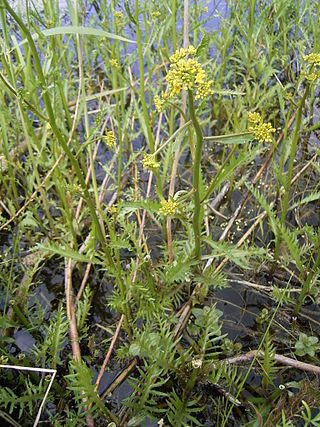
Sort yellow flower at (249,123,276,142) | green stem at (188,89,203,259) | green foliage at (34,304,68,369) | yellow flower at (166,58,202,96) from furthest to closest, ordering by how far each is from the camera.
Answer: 1. green foliage at (34,304,68,369)
2. yellow flower at (249,123,276,142)
3. green stem at (188,89,203,259)
4. yellow flower at (166,58,202,96)

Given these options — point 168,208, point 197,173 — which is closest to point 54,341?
point 168,208

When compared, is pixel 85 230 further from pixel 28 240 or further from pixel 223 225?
pixel 223 225

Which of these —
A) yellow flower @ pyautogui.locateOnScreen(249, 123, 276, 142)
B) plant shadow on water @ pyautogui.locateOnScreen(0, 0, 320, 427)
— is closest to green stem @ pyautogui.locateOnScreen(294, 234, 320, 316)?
plant shadow on water @ pyautogui.locateOnScreen(0, 0, 320, 427)

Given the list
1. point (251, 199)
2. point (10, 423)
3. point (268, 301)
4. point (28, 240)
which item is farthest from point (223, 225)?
point (10, 423)

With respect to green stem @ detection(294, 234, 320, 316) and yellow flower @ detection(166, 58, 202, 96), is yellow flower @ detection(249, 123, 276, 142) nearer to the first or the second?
yellow flower @ detection(166, 58, 202, 96)

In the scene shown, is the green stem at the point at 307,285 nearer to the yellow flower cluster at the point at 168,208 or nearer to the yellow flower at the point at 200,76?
the yellow flower cluster at the point at 168,208

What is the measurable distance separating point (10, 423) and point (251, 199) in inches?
61.2

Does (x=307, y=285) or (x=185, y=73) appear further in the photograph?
(x=307, y=285)

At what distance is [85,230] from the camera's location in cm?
212

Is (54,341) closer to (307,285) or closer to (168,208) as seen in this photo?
(168,208)

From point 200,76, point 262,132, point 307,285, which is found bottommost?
point 307,285

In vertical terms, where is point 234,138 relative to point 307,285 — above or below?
above

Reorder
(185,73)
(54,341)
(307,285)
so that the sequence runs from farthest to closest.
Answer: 1. (307,285)
2. (54,341)
3. (185,73)

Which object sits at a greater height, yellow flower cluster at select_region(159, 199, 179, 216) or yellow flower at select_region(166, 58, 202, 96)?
yellow flower at select_region(166, 58, 202, 96)
